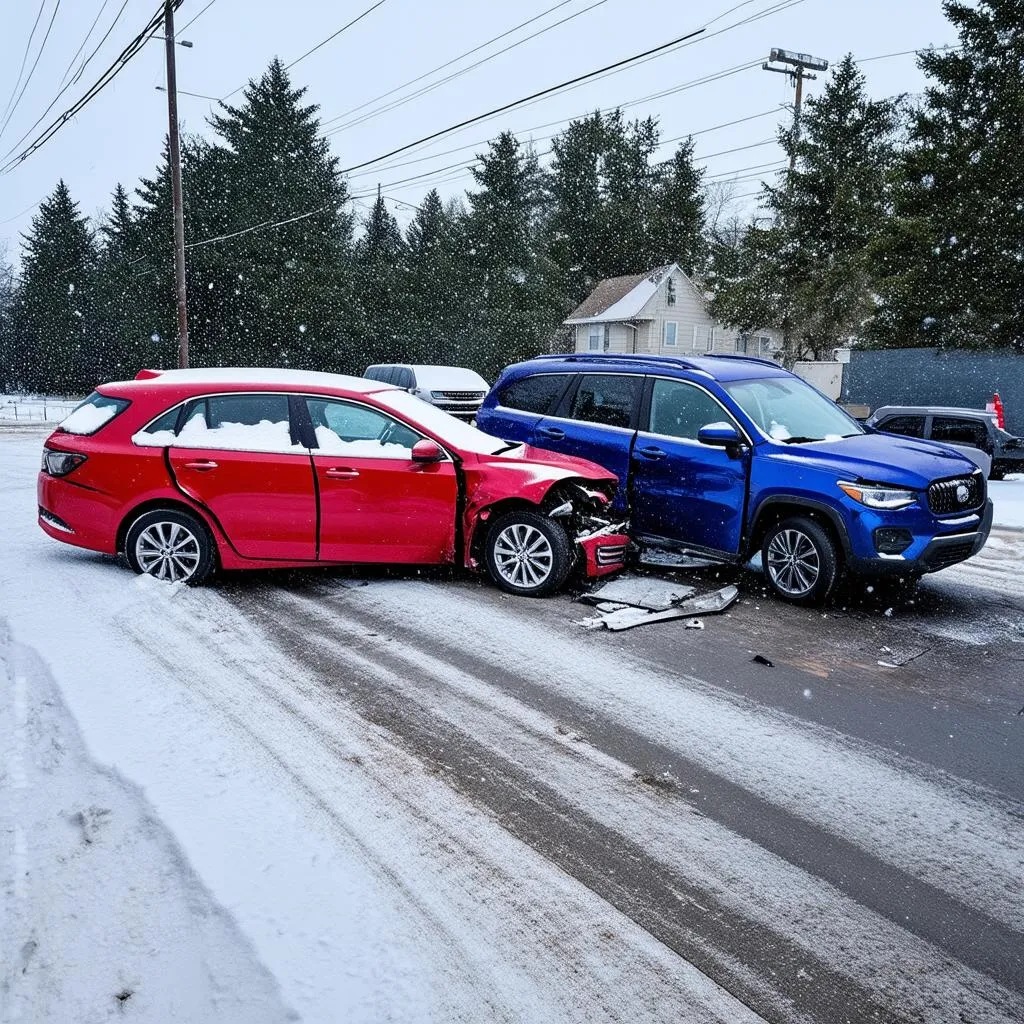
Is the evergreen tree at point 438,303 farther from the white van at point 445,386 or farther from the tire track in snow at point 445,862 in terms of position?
the tire track in snow at point 445,862

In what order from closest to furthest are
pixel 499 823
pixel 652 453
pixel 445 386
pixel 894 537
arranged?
pixel 499 823
pixel 894 537
pixel 652 453
pixel 445 386

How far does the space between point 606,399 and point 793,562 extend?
95.1 inches

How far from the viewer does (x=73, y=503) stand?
6887mm

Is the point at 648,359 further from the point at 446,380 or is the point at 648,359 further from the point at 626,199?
the point at 626,199

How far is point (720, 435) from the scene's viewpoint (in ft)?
22.9

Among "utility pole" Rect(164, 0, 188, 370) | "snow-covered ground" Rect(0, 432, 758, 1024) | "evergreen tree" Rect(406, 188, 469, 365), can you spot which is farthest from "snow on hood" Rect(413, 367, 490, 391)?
"evergreen tree" Rect(406, 188, 469, 365)

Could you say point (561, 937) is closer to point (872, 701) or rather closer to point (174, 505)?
point (872, 701)

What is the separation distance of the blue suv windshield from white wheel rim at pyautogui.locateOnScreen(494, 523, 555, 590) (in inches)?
83.3

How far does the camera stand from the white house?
4666cm

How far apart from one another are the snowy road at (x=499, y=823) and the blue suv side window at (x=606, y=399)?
8.86ft

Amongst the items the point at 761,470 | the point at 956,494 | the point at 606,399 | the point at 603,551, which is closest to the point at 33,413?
the point at 606,399

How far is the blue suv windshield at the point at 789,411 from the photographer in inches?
289

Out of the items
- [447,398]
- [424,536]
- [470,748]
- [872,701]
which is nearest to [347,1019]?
[470,748]

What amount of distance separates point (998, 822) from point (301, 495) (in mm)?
5099
